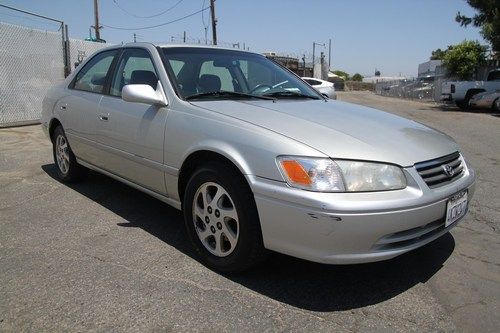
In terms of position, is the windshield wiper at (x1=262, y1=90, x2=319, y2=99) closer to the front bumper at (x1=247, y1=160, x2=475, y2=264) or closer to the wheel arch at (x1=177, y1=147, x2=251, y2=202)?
the wheel arch at (x1=177, y1=147, x2=251, y2=202)

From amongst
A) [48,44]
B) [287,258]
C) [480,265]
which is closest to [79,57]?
[48,44]

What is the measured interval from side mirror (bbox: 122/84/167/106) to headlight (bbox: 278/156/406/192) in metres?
1.25

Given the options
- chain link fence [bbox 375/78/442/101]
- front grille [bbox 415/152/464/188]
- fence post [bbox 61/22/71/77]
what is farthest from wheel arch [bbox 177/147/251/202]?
chain link fence [bbox 375/78/442/101]

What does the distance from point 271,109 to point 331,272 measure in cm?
119

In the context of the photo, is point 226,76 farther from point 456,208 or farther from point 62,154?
point 62,154

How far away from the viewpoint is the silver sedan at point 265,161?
8.43 feet

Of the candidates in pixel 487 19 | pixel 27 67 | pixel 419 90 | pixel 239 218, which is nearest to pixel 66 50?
pixel 27 67

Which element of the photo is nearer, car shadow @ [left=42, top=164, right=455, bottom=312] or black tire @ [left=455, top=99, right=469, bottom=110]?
car shadow @ [left=42, top=164, right=455, bottom=312]

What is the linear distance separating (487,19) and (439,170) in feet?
71.2

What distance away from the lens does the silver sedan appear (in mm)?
2570

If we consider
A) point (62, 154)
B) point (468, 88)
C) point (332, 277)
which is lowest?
point (332, 277)

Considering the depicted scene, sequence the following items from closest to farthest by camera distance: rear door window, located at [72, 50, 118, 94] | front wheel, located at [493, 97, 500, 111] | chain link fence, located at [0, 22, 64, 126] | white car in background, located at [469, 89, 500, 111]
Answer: rear door window, located at [72, 50, 118, 94] → chain link fence, located at [0, 22, 64, 126] → front wheel, located at [493, 97, 500, 111] → white car in background, located at [469, 89, 500, 111]

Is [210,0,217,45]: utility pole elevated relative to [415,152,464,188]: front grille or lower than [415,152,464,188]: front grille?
elevated

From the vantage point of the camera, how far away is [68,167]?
17.3 feet
